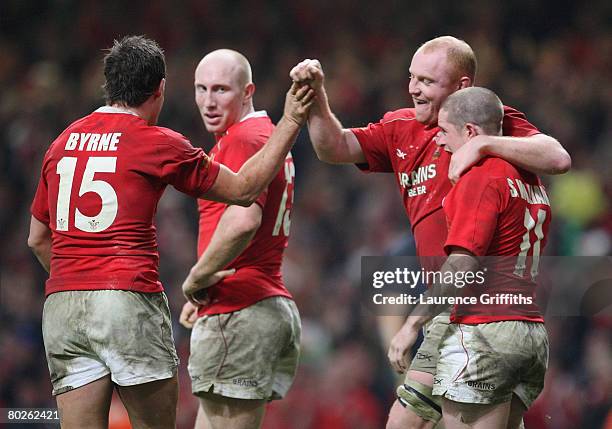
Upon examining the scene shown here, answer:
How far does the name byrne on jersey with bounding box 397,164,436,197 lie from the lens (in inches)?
163

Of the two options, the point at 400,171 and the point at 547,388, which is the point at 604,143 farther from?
the point at 400,171

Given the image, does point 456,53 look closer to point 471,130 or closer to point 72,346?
point 471,130

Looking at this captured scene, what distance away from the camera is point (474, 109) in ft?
12.6

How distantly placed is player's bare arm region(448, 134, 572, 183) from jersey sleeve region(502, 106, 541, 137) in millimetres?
187

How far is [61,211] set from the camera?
3.78 metres

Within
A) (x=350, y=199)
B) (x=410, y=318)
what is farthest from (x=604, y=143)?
(x=410, y=318)

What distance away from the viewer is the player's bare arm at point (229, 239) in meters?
4.39

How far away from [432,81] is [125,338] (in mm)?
1664

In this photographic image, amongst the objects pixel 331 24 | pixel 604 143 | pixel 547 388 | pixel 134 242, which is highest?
pixel 331 24

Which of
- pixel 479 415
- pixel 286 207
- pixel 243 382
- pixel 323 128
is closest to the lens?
pixel 479 415

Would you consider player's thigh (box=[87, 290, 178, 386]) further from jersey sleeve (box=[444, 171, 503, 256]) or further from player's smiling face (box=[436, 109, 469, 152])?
player's smiling face (box=[436, 109, 469, 152])

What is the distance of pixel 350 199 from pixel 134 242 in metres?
5.66

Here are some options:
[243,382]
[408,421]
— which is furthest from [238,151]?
[408,421]

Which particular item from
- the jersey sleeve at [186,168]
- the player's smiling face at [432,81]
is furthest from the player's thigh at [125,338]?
the player's smiling face at [432,81]
